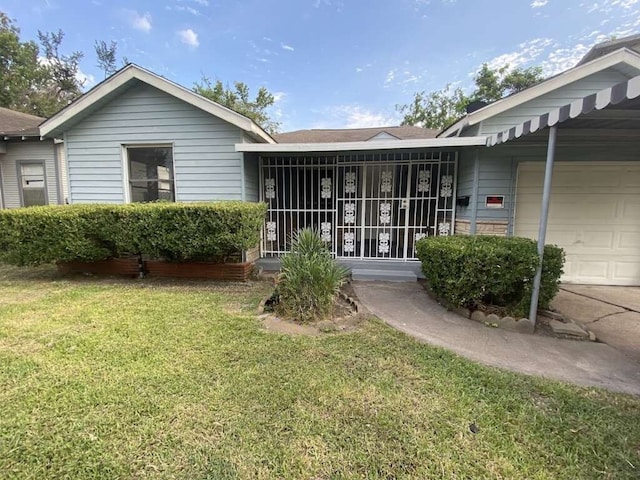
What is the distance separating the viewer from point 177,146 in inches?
236

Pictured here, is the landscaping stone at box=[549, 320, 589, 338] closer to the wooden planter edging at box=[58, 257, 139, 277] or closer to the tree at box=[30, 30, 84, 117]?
the wooden planter edging at box=[58, 257, 139, 277]

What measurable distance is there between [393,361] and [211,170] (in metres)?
4.95

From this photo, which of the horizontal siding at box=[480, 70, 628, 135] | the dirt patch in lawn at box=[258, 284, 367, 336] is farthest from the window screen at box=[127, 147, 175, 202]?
the horizontal siding at box=[480, 70, 628, 135]

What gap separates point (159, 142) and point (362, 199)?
14.0ft

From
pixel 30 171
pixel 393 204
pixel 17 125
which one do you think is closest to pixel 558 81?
pixel 393 204

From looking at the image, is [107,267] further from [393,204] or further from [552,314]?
[552,314]

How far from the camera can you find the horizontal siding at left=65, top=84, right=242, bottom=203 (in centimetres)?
586

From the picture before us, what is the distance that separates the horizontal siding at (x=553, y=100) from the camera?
4957 millimetres

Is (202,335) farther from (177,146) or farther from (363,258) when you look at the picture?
(177,146)

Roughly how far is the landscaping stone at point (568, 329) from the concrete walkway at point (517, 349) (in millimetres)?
148

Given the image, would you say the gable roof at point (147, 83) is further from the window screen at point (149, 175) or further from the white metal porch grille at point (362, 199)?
the white metal porch grille at point (362, 199)

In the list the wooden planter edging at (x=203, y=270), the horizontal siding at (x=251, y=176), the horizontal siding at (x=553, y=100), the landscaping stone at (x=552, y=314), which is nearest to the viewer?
the landscaping stone at (x=552, y=314)

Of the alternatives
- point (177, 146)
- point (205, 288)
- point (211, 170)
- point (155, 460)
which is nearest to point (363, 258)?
point (205, 288)

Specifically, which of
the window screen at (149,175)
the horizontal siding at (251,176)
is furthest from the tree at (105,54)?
the horizontal siding at (251,176)
